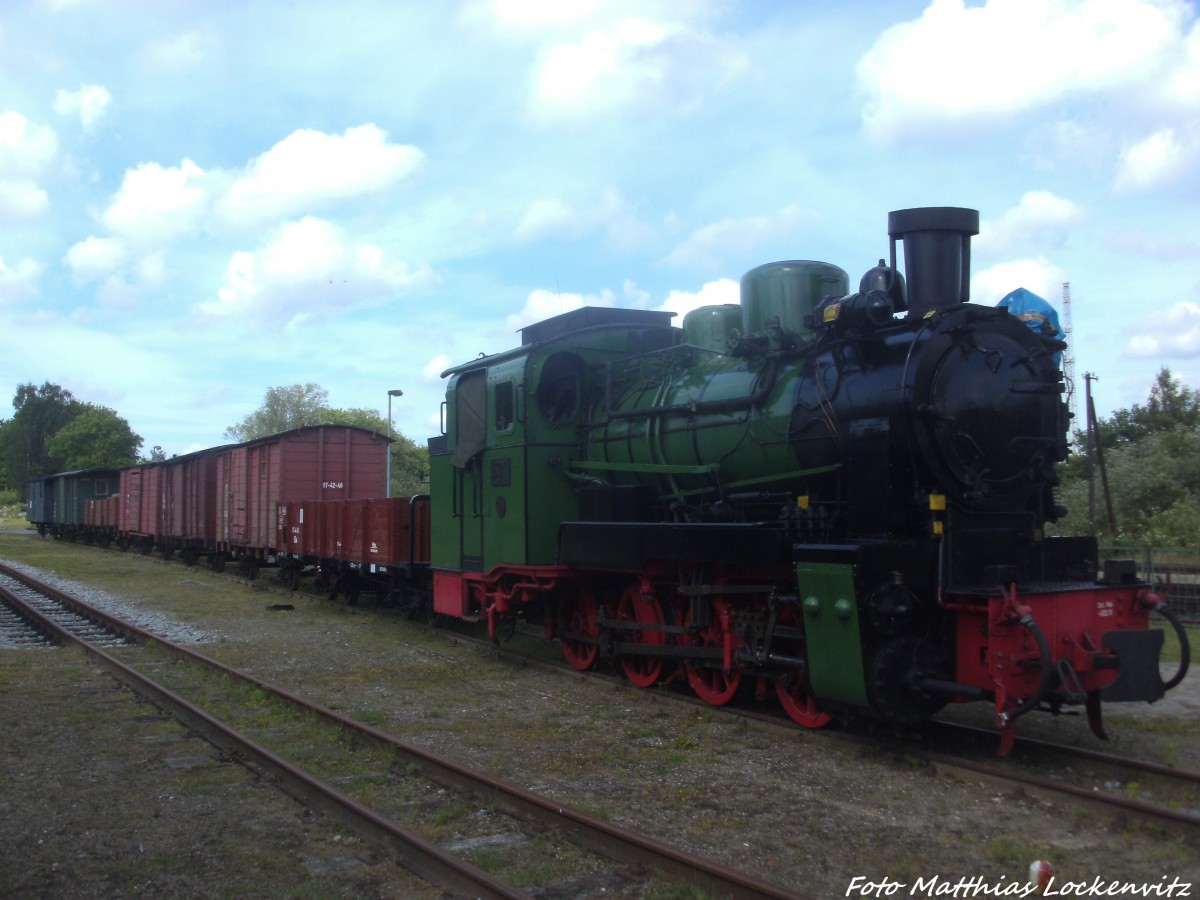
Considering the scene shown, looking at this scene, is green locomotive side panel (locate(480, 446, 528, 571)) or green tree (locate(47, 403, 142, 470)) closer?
green locomotive side panel (locate(480, 446, 528, 571))

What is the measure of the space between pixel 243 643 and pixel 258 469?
423 inches

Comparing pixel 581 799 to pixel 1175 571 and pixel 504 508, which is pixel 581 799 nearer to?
pixel 504 508

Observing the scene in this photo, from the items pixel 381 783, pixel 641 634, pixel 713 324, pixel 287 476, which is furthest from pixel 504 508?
pixel 287 476

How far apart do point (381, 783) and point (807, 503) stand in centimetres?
354

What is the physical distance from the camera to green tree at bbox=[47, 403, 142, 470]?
88812mm

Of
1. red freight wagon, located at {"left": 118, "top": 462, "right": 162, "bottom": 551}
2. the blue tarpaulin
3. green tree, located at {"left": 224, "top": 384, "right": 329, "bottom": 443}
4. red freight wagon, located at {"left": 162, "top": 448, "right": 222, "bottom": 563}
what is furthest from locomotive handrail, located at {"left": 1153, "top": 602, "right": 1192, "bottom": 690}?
green tree, located at {"left": 224, "top": 384, "right": 329, "bottom": 443}

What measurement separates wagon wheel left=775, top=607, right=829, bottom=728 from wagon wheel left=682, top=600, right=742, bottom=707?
48 centimetres

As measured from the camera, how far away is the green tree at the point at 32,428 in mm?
100625

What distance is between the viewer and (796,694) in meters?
7.90

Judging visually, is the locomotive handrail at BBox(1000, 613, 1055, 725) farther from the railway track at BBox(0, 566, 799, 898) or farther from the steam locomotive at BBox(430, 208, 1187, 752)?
the railway track at BBox(0, 566, 799, 898)

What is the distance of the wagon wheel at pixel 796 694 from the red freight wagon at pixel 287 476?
15.3m

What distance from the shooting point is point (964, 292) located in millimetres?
7465

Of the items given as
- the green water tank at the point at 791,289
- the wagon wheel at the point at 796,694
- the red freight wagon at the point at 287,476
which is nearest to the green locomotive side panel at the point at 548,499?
the green water tank at the point at 791,289

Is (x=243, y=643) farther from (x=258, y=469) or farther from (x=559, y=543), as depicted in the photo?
(x=258, y=469)
